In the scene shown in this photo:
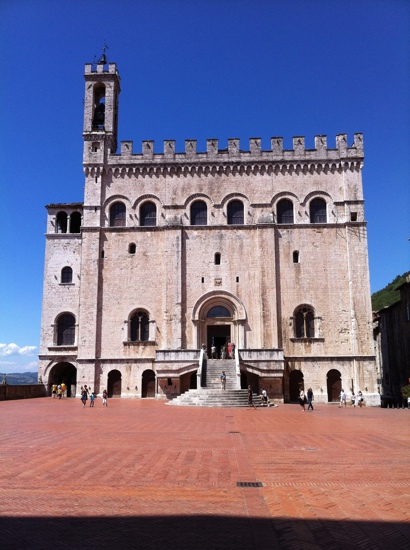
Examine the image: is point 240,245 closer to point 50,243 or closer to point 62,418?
point 50,243

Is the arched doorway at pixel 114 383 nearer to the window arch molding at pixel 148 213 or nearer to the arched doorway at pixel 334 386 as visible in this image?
the window arch molding at pixel 148 213

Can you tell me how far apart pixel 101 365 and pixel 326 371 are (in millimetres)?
17264

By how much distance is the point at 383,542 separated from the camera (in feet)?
22.1

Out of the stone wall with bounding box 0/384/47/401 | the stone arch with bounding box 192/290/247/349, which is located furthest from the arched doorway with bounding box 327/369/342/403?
the stone wall with bounding box 0/384/47/401

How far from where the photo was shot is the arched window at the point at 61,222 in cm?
4514

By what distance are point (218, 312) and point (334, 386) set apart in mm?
10477

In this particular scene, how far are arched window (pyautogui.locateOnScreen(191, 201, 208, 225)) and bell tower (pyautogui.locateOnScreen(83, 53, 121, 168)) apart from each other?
8.72 meters

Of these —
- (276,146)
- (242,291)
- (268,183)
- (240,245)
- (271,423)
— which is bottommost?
(271,423)

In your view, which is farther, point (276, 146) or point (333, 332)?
point (276, 146)

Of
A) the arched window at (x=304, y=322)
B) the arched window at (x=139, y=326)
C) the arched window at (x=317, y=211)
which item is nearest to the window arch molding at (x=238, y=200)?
the arched window at (x=317, y=211)

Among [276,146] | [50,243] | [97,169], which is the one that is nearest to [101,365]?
[50,243]

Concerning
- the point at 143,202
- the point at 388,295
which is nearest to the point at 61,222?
the point at 143,202

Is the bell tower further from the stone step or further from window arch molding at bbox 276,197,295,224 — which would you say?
the stone step

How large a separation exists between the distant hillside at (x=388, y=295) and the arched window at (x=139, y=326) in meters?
51.8
